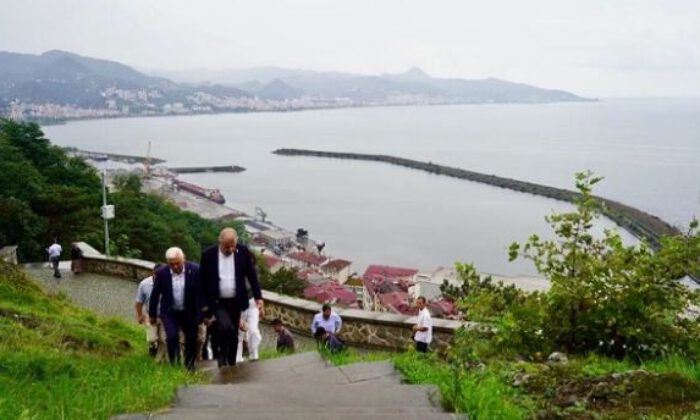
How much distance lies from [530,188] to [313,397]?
235 ft

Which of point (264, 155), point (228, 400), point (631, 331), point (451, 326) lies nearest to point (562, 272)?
point (631, 331)

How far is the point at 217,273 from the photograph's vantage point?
5305 millimetres

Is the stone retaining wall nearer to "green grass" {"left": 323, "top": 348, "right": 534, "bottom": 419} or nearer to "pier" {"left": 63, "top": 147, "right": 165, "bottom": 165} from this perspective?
"green grass" {"left": 323, "top": 348, "right": 534, "bottom": 419}

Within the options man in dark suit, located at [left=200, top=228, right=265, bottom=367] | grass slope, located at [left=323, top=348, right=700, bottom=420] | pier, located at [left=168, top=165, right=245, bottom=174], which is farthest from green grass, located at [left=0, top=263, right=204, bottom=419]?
pier, located at [left=168, top=165, right=245, bottom=174]

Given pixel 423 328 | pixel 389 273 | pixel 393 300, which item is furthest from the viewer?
pixel 389 273

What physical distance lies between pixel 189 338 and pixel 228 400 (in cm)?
193

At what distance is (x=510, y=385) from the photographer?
13.2 ft

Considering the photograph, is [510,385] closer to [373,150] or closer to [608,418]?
[608,418]

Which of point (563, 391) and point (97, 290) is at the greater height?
point (563, 391)

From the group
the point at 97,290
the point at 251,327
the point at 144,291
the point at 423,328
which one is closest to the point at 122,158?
the point at 97,290

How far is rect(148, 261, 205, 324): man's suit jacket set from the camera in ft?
17.4

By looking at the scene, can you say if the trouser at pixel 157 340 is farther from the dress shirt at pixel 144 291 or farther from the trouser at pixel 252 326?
the trouser at pixel 252 326

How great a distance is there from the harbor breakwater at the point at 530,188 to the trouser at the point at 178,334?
2294 centimetres

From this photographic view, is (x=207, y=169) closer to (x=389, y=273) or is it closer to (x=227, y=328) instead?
(x=389, y=273)
